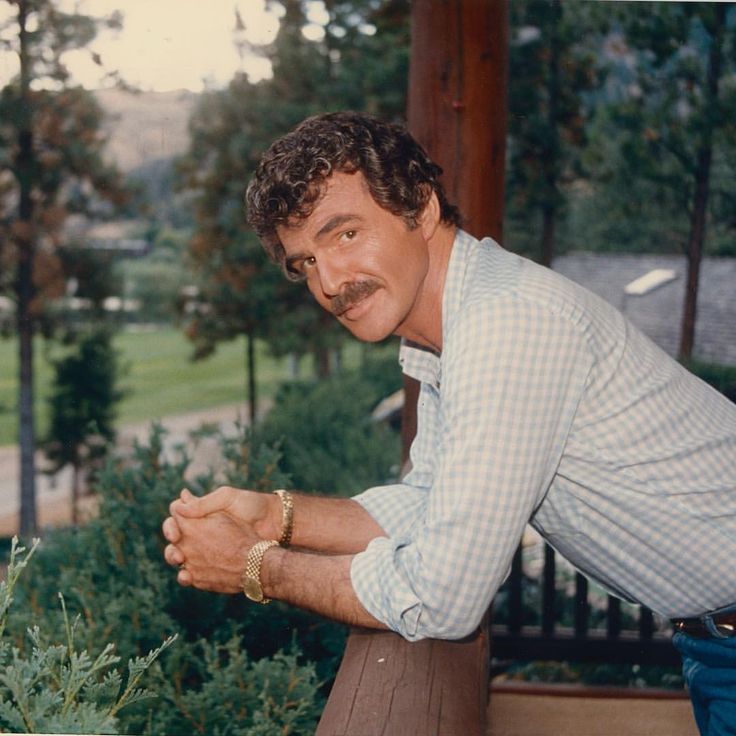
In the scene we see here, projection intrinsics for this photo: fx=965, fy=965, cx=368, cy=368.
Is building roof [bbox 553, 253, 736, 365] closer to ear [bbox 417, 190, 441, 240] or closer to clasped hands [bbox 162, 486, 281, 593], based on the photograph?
ear [bbox 417, 190, 441, 240]

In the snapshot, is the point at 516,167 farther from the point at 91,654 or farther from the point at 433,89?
the point at 91,654

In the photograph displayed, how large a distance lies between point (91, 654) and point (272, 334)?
322 inches

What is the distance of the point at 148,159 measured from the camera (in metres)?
13.6

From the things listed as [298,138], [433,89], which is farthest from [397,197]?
[433,89]

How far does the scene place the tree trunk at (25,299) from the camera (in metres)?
11.0

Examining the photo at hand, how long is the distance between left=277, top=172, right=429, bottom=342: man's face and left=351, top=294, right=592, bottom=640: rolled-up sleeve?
1.05ft

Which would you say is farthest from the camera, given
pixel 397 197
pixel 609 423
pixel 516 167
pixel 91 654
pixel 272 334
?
pixel 272 334

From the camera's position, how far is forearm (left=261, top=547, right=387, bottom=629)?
1466 mm

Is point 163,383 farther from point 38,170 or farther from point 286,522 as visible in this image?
point 286,522

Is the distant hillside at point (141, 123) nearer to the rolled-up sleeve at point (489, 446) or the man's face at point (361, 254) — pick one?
the man's face at point (361, 254)

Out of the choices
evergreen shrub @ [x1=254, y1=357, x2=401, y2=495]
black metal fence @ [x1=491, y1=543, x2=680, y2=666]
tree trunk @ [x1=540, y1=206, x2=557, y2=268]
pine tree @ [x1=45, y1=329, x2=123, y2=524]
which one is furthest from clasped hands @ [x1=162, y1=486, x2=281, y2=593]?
pine tree @ [x1=45, y1=329, x2=123, y2=524]

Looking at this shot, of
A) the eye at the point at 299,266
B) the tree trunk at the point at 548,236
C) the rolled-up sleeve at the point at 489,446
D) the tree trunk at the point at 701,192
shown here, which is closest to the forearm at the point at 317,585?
the rolled-up sleeve at the point at 489,446

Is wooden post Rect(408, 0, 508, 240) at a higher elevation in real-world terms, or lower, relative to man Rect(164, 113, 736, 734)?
higher

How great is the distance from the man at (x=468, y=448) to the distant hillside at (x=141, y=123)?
361 inches
